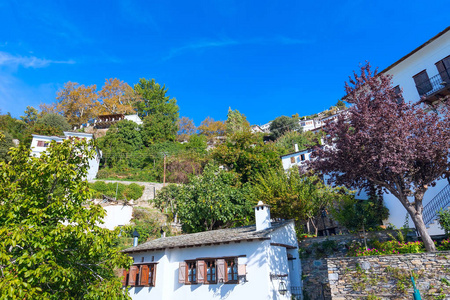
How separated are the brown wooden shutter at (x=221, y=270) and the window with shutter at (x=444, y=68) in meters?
18.2

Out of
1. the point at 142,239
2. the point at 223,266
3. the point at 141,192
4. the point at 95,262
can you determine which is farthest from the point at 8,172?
the point at 141,192

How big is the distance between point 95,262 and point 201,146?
45049 millimetres

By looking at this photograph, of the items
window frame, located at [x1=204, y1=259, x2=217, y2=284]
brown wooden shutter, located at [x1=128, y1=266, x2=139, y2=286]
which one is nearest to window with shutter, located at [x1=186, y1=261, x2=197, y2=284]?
window frame, located at [x1=204, y1=259, x2=217, y2=284]

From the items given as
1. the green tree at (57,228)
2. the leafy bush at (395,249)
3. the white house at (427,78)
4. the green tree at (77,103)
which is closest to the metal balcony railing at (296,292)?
the leafy bush at (395,249)

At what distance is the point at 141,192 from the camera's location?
39750 mm

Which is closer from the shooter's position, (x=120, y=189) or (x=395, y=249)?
(x=395, y=249)

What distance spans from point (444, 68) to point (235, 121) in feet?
158

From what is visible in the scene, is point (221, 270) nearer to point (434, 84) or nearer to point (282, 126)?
point (434, 84)

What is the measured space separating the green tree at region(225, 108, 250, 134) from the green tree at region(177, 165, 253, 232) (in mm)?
38902

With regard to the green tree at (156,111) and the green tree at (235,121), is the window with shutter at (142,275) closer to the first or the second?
the green tree at (156,111)

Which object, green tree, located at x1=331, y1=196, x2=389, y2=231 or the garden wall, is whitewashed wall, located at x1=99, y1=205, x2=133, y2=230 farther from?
green tree, located at x1=331, y1=196, x2=389, y2=231

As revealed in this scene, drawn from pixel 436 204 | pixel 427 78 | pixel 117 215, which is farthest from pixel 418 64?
pixel 117 215

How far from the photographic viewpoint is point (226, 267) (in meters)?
14.0

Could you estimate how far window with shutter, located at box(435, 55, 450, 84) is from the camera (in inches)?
704
